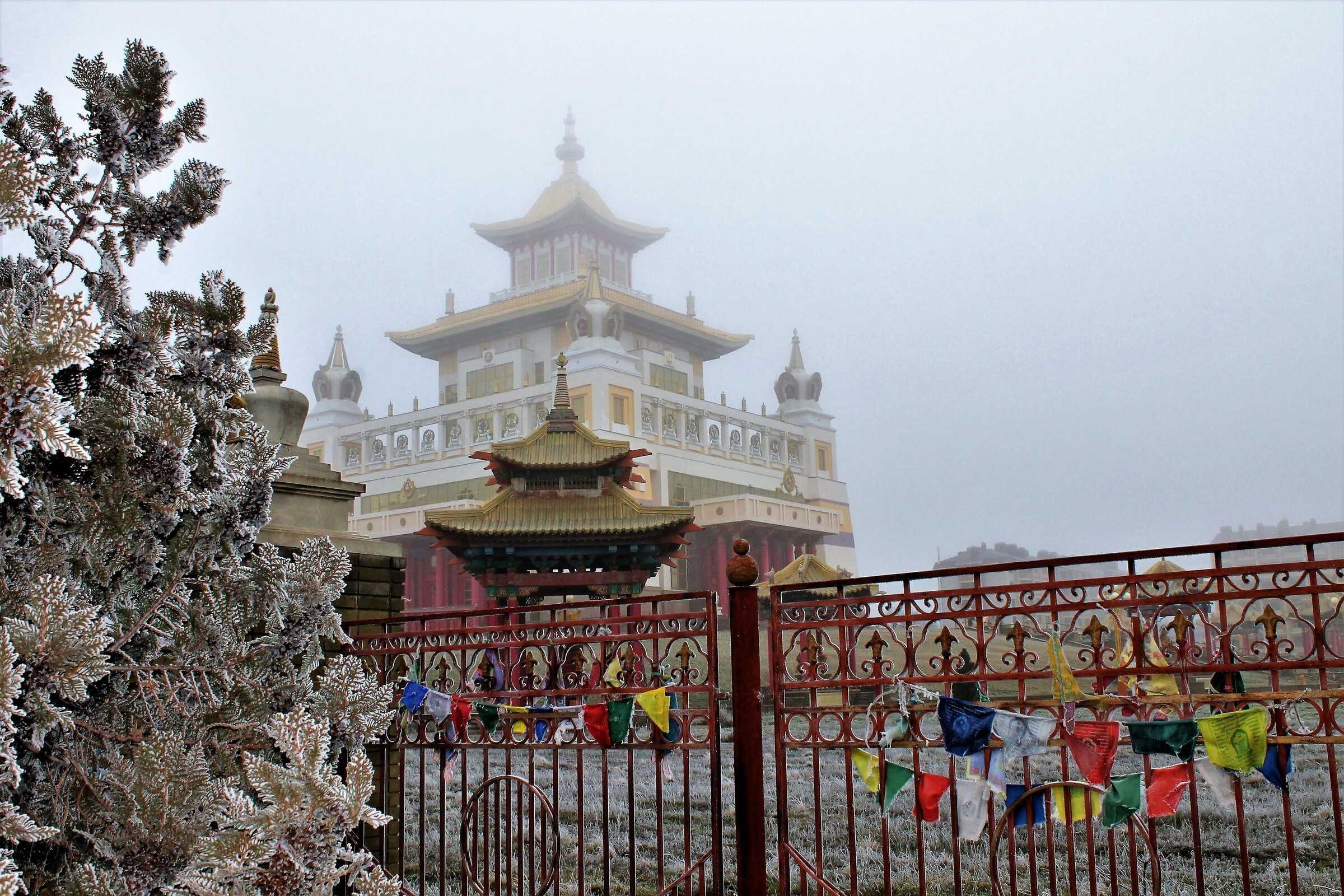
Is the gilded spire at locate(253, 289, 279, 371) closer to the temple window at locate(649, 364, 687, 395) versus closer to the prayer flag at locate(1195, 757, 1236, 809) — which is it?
the prayer flag at locate(1195, 757, 1236, 809)

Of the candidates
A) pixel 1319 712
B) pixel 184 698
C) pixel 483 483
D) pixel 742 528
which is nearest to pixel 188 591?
pixel 184 698

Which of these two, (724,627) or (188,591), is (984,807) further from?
(724,627)

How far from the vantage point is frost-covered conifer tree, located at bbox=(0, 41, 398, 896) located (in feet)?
8.65

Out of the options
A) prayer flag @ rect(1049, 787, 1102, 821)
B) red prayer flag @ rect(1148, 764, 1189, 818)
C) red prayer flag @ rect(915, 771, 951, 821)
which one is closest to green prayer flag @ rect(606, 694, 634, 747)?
red prayer flag @ rect(915, 771, 951, 821)

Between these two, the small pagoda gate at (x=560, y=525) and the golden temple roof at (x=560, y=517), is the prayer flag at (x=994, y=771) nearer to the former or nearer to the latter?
the golden temple roof at (x=560, y=517)

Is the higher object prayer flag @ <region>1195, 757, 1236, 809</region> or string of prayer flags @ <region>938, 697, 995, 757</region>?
string of prayer flags @ <region>938, 697, 995, 757</region>

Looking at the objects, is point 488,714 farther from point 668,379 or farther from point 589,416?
point 668,379

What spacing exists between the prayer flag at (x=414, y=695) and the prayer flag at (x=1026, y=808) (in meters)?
2.40

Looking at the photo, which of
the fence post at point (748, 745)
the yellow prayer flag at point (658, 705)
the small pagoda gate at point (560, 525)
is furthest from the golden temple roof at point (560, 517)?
the fence post at point (748, 745)

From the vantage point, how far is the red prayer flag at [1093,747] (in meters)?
3.54

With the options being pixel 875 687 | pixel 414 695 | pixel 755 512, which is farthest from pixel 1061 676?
pixel 755 512

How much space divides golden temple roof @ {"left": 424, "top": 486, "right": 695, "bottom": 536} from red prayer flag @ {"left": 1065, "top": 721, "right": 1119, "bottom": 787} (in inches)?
560

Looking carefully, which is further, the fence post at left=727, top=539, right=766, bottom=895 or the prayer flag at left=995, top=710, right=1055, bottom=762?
the fence post at left=727, top=539, right=766, bottom=895

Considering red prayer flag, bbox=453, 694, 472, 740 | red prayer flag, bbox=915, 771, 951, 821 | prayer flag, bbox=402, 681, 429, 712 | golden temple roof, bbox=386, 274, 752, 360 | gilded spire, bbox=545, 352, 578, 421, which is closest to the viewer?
red prayer flag, bbox=915, 771, 951, 821
